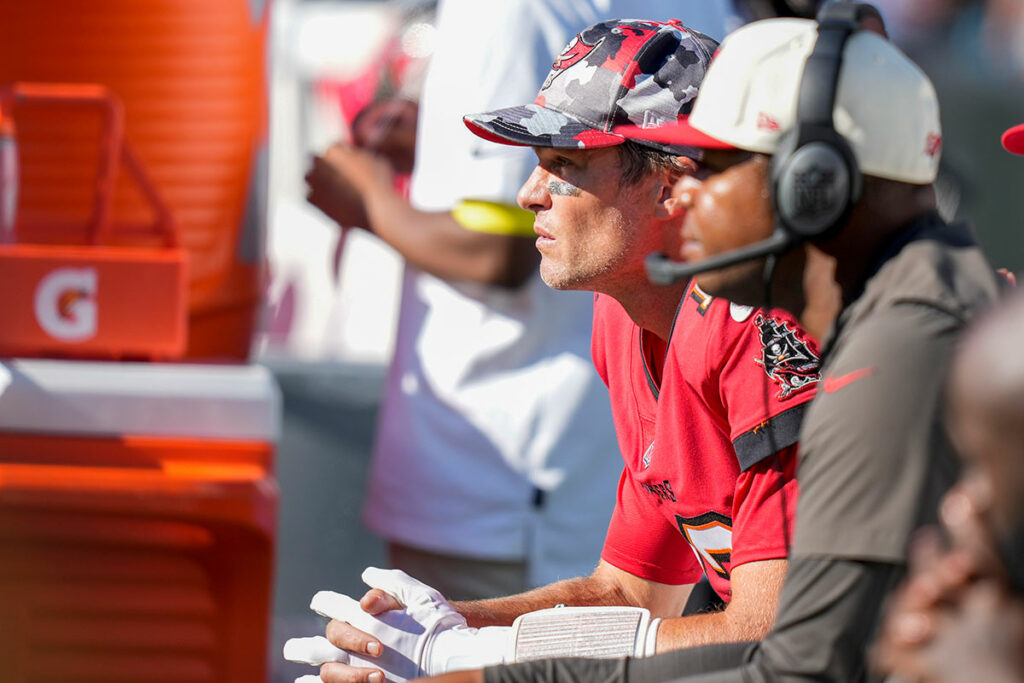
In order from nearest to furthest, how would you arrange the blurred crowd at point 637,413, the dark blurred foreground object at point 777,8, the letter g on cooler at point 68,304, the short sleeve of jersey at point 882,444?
the blurred crowd at point 637,413
the short sleeve of jersey at point 882,444
the letter g on cooler at point 68,304
the dark blurred foreground object at point 777,8

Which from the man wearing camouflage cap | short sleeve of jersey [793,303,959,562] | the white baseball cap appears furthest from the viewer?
the man wearing camouflage cap

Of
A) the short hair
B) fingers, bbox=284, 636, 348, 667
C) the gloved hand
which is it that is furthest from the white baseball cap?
fingers, bbox=284, 636, 348, 667

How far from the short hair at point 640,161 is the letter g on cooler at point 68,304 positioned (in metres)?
1.01

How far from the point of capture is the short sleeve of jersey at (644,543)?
1.82m

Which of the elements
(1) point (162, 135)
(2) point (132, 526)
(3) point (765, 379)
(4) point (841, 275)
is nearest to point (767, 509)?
(3) point (765, 379)

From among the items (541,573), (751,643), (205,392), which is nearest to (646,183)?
(751,643)

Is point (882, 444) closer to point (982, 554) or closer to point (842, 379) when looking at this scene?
point (842, 379)

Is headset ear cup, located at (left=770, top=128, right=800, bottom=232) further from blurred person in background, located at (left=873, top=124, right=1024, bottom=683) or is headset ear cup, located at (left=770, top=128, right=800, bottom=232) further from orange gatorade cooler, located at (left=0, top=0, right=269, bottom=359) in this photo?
orange gatorade cooler, located at (left=0, top=0, right=269, bottom=359)

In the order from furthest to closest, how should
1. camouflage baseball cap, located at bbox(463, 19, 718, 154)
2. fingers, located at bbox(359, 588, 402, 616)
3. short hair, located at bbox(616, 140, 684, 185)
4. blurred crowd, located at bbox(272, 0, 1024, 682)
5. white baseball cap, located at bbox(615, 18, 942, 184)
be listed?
short hair, located at bbox(616, 140, 684, 185), camouflage baseball cap, located at bbox(463, 19, 718, 154), fingers, located at bbox(359, 588, 402, 616), white baseball cap, located at bbox(615, 18, 942, 184), blurred crowd, located at bbox(272, 0, 1024, 682)

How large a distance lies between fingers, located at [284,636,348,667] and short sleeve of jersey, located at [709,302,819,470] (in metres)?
0.49

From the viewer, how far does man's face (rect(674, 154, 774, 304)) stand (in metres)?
1.30

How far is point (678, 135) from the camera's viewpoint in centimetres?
147

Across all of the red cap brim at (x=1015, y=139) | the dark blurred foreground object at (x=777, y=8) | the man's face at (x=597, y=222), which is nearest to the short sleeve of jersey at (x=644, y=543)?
the man's face at (x=597, y=222)

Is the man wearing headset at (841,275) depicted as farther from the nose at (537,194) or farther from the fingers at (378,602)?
the nose at (537,194)
